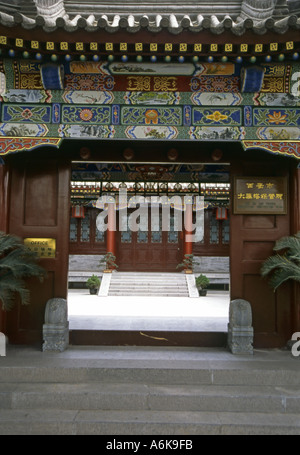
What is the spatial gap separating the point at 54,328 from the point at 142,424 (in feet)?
6.24

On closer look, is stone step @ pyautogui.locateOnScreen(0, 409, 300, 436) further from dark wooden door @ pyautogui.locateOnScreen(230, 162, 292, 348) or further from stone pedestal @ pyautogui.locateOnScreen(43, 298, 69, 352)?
dark wooden door @ pyautogui.locateOnScreen(230, 162, 292, 348)

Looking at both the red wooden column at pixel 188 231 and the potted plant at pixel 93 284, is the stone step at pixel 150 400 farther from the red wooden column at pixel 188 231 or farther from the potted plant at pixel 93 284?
the red wooden column at pixel 188 231

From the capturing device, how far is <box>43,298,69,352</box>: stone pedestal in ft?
15.9

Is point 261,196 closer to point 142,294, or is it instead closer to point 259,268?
point 259,268

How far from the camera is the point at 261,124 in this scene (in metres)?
5.05

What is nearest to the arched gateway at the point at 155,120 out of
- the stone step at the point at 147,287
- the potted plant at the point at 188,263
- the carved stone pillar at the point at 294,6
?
the carved stone pillar at the point at 294,6

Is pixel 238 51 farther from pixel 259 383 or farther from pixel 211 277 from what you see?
pixel 211 277

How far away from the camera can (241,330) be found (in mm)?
4848

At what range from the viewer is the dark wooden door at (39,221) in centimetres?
527

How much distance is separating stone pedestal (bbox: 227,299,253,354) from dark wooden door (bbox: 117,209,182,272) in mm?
11810

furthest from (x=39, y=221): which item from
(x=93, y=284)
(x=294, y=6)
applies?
(x=93, y=284)

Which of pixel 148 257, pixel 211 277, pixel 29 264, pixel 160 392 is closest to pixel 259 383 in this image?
pixel 160 392

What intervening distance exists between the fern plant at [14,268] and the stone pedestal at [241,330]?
8.94 ft
